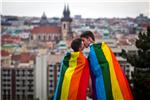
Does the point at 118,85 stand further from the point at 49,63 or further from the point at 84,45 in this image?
the point at 49,63

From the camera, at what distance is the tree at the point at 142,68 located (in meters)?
3.26

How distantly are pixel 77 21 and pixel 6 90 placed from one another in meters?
22.5

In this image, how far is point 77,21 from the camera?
48.6 m

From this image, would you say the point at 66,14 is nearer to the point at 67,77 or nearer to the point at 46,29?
the point at 46,29

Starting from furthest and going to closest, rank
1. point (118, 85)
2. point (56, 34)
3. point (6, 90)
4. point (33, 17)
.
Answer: point (33, 17), point (56, 34), point (6, 90), point (118, 85)

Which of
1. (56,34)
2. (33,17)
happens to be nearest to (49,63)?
(56,34)

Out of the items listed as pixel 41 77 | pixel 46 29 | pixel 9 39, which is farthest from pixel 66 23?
pixel 41 77

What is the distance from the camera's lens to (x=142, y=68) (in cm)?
369

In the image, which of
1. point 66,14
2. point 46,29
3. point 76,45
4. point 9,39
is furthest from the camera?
point 46,29

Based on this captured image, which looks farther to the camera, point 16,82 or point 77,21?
point 77,21

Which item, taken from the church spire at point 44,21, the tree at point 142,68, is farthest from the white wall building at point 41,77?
the church spire at point 44,21

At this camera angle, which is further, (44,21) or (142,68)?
(44,21)

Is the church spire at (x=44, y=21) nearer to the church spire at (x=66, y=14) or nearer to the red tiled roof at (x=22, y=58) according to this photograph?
the church spire at (x=66, y=14)

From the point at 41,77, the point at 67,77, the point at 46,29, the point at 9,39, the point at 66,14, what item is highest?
the point at 67,77
